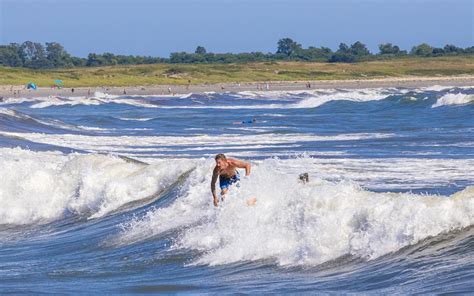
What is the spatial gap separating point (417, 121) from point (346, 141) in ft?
48.7

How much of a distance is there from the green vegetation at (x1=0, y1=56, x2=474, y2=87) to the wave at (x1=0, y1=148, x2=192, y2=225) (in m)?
87.7

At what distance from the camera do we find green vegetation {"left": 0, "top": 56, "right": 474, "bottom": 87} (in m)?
117

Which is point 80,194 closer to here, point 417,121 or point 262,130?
point 262,130

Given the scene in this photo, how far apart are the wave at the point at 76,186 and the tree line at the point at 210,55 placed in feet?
446

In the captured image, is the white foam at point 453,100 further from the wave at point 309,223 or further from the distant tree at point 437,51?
the distant tree at point 437,51

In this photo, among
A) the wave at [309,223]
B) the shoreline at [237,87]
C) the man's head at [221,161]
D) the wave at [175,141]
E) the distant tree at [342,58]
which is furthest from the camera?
the distant tree at [342,58]

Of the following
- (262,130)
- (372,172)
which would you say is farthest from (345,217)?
(262,130)

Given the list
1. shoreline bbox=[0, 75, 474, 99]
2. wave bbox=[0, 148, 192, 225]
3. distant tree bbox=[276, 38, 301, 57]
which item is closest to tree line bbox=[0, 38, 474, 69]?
distant tree bbox=[276, 38, 301, 57]

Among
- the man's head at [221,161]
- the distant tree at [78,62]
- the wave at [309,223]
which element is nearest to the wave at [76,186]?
the wave at [309,223]

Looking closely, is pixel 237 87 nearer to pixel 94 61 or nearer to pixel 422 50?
pixel 94 61

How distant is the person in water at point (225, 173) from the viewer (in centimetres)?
1587

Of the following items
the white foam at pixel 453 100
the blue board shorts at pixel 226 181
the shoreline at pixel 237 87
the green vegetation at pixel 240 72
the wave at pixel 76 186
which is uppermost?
the blue board shorts at pixel 226 181

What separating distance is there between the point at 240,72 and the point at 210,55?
38692 millimetres

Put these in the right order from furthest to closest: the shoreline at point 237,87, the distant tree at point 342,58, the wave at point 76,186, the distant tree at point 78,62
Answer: the distant tree at point 342,58
the distant tree at point 78,62
the shoreline at point 237,87
the wave at point 76,186
